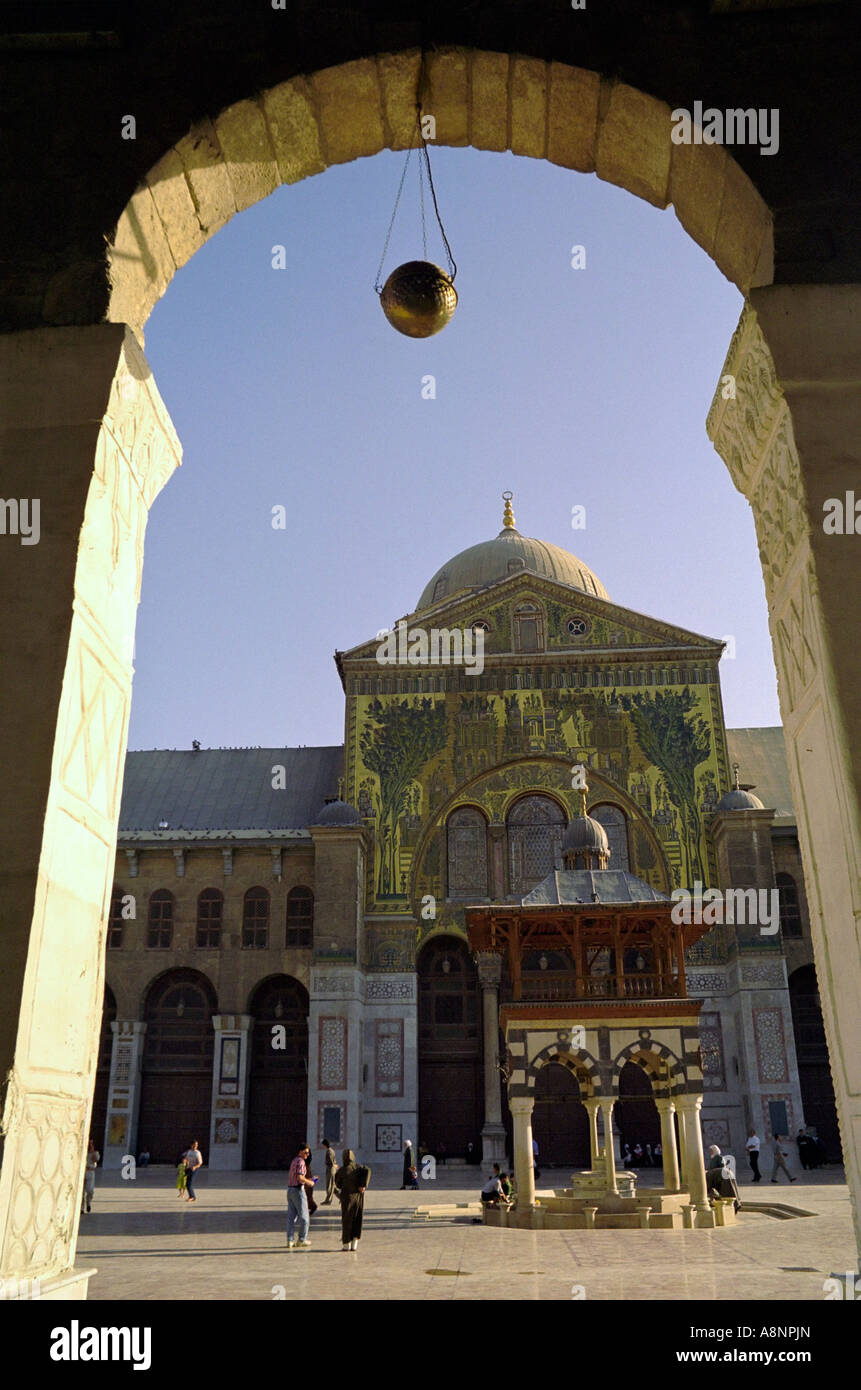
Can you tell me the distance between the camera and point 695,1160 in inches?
579

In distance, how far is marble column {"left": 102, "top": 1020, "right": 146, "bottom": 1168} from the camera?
83.1ft

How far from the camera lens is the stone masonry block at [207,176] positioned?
4.66 m

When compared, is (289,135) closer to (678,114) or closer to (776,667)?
(678,114)

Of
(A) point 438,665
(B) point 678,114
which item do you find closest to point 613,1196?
(B) point 678,114

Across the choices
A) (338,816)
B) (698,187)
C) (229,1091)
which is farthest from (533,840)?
(698,187)

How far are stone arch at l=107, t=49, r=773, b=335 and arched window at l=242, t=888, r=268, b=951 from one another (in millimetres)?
23310

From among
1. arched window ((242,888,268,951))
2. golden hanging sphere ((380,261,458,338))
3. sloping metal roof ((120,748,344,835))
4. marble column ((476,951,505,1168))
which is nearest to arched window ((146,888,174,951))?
arched window ((242,888,268,951))

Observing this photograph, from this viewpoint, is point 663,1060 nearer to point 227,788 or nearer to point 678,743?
point 678,743

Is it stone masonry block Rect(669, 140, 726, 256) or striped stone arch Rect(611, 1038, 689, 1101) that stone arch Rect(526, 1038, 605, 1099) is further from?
stone masonry block Rect(669, 140, 726, 256)

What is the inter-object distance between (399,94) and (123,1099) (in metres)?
24.9

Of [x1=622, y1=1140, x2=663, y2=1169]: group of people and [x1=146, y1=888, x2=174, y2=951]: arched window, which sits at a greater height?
[x1=146, y1=888, x2=174, y2=951]: arched window

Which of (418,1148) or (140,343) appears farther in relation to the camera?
(418,1148)
